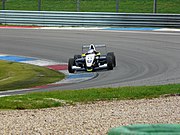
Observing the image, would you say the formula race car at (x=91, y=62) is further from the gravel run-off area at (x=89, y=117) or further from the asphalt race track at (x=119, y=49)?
the gravel run-off area at (x=89, y=117)

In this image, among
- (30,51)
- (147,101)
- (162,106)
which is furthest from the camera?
(30,51)

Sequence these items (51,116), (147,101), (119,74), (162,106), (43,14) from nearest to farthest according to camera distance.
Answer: (51,116) → (162,106) → (147,101) → (119,74) → (43,14)

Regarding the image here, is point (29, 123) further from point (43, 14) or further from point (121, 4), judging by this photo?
point (121, 4)

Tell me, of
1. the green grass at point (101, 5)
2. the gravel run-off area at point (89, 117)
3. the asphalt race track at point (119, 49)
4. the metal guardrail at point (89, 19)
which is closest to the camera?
the gravel run-off area at point (89, 117)

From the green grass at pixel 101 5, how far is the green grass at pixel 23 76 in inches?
656

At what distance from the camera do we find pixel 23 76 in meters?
20.6

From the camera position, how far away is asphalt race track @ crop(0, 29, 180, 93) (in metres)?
18.8

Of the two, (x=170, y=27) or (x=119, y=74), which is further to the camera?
(x=170, y=27)

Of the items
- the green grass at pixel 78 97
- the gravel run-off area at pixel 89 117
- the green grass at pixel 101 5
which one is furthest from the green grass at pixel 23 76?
the green grass at pixel 101 5

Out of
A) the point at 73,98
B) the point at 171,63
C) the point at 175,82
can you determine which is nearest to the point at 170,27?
the point at 171,63

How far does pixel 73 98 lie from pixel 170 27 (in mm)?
19298

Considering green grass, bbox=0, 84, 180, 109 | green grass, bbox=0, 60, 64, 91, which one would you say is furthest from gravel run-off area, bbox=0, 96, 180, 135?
green grass, bbox=0, 60, 64, 91

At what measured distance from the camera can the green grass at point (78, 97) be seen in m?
13.2

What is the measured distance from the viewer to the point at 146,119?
1090 cm
